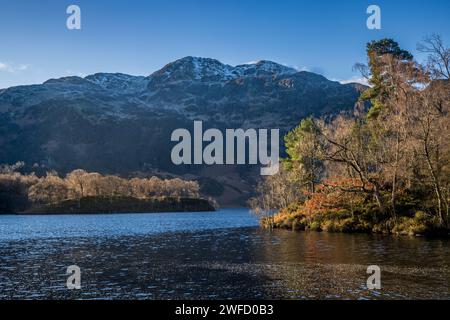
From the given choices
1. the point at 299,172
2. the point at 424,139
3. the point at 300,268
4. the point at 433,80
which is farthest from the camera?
the point at 299,172

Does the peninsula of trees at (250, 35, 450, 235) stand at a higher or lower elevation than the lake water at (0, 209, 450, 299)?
higher

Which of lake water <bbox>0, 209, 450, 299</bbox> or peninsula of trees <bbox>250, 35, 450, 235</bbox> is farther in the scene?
peninsula of trees <bbox>250, 35, 450, 235</bbox>

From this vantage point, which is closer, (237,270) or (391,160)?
(237,270)

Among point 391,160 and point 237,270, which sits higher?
point 391,160

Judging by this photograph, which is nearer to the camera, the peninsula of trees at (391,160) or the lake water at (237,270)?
the lake water at (237,270)

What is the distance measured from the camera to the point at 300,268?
36500 millimetres

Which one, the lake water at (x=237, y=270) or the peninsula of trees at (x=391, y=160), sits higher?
the peninsula of trees at (x=391, y=160)

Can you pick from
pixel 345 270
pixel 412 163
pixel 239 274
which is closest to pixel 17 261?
pixel 239 274

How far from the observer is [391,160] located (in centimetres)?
6775

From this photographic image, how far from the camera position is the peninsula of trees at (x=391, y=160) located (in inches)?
2322

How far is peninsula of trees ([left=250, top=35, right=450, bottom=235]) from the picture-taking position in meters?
59.0

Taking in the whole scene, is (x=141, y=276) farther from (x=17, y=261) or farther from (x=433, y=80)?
(x=433, y=80)

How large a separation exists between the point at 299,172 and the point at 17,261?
54.3 m
